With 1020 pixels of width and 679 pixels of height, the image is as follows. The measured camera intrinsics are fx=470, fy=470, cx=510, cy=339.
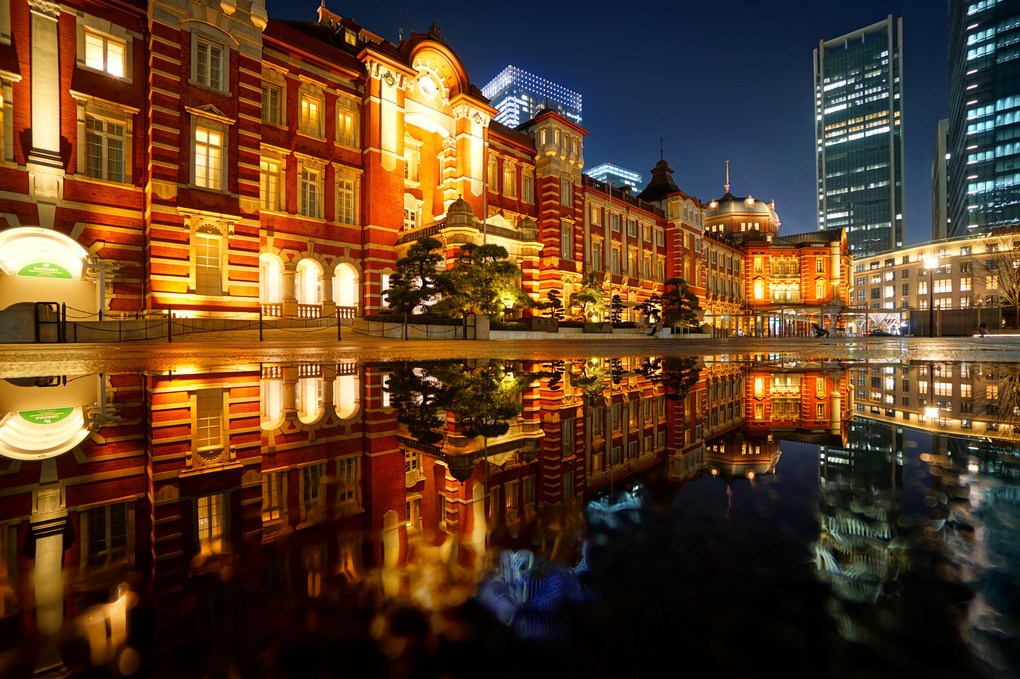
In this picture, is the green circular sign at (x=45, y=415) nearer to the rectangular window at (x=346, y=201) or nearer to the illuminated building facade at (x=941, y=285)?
the rectangular window at (x=346, y=201)

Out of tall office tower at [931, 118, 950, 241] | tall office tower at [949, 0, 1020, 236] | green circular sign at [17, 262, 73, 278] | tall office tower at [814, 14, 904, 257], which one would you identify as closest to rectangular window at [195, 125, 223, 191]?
green circular sign at [17, 262, 73, 278]

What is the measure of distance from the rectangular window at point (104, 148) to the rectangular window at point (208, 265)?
316 cm

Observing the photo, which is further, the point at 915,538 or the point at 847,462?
the point at 847,462

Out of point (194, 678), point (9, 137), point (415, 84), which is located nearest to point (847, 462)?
point (194, 678)

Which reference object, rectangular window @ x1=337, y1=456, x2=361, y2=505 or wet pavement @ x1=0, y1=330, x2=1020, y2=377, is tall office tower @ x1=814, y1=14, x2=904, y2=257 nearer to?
wet pavement @ x1=0, y1=330, x2=1020, y2=377

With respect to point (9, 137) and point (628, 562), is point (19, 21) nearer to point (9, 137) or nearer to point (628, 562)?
point (9, 137)

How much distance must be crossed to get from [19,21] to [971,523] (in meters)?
23.5

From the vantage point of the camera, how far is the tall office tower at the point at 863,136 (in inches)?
4232

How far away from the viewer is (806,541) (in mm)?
985

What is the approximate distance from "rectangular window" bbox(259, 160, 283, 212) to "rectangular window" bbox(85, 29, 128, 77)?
5116mm

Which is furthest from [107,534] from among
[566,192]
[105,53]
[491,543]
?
[566,192]

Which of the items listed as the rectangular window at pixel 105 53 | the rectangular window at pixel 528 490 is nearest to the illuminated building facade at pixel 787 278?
the rectangular window at pixel 105 53

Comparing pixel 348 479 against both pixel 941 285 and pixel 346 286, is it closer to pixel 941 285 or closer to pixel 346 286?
pixel 346 286

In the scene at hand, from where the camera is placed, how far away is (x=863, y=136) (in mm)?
110938
